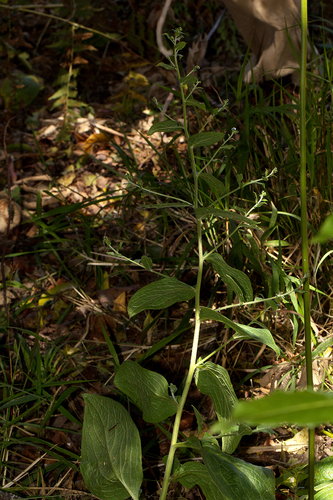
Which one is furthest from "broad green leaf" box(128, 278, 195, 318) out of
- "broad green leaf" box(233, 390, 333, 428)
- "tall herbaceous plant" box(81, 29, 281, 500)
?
"broad green leaf" box(233, 390, 333, 428)

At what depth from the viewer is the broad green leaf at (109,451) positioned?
0.88 meters

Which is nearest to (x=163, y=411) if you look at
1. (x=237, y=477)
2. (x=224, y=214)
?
(x=237, y=477)

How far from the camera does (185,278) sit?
1.73 meters

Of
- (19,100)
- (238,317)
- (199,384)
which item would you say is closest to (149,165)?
(19,100)

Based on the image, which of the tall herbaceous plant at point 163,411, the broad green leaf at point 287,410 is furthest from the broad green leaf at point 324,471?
the broad green leaf at point 287,410

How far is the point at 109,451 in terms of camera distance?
2.96 feet

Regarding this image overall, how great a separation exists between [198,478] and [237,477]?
0.31 feet

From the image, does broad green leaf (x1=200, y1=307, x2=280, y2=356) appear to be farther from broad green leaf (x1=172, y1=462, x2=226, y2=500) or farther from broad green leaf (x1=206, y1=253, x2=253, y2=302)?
broad green leaf (x1=172, y1=462, x2=226, y2=500)

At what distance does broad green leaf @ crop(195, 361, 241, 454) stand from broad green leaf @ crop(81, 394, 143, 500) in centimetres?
18

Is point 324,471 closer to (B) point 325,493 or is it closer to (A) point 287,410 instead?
(B) point 325,493

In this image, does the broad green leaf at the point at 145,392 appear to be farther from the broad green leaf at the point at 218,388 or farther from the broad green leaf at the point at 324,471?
the broad green leaf at the point at 324,471

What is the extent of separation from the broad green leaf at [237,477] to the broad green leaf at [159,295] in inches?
10.8

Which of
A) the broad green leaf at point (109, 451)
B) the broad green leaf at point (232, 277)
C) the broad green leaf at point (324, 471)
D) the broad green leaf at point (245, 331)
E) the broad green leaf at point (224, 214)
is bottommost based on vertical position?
the broad green leaf at point (324, 471)

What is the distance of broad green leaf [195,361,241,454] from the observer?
0.84 metres
